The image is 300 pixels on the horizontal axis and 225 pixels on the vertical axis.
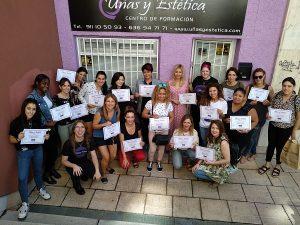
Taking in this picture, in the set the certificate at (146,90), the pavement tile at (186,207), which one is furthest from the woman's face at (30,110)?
the pavement tile at (186,207)

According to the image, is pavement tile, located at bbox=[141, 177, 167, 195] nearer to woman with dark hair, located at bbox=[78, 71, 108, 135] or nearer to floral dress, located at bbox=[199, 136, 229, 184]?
floral dress, located at bbox=[199, 136, 229, 184]

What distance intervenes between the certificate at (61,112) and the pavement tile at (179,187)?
2.36 meters

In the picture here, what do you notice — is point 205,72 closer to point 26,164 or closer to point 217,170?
point 217,170

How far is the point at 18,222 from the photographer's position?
412cm

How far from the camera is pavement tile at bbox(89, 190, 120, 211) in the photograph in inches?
180

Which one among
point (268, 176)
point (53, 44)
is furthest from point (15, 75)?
point (268, 176)

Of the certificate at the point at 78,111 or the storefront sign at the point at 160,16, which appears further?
the storefront sign at the point at 160,16

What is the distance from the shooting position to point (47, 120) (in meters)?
4.89

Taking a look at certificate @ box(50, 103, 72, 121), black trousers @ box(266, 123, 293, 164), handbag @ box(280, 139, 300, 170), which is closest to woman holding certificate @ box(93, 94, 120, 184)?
certificate @ box(50, 103, 72, 121)

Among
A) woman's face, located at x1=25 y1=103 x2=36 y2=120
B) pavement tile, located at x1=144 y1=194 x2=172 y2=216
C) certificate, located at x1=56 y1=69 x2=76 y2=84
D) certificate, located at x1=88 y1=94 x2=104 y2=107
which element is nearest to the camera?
woman's face, located at x1=25 y1=103 x2=36 y2=120

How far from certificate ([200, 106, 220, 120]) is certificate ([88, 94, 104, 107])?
80.0 inches

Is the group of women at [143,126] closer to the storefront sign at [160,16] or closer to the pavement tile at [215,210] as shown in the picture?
the pavement tile at [215,210]

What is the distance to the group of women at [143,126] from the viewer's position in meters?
4.69

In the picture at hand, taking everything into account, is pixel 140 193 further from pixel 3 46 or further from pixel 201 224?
pixel 3 46
